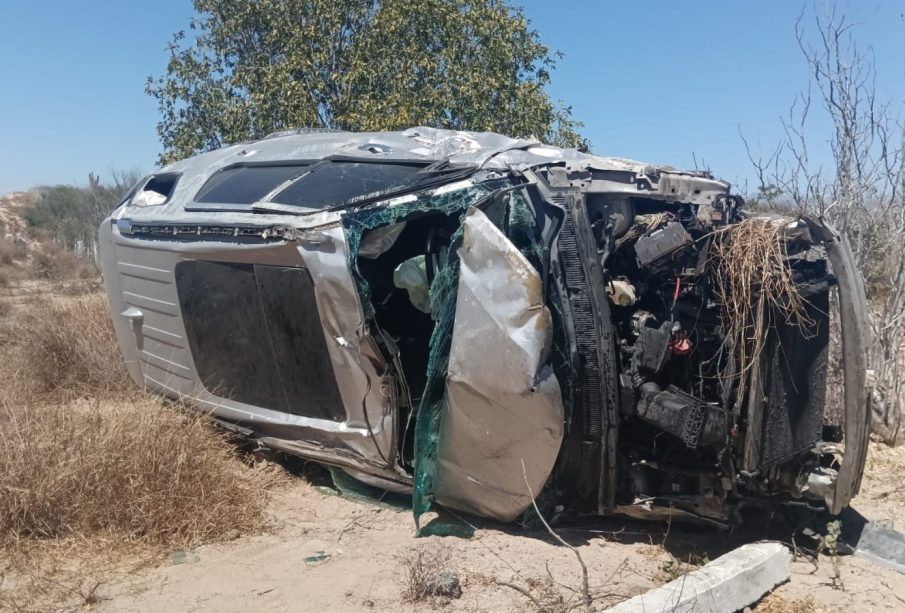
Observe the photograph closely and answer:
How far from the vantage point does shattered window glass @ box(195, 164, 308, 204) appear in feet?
16.9

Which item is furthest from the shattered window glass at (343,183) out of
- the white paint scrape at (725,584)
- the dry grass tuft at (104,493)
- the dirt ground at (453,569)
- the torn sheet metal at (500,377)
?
the white paint scrape at (725,584)

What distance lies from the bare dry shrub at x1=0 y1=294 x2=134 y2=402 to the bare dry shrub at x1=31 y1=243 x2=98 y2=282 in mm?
12989

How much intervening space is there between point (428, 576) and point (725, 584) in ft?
4.32

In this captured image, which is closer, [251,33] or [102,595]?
[102,595]

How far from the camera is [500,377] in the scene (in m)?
4.00

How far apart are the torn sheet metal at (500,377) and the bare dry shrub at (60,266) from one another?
60.0ft

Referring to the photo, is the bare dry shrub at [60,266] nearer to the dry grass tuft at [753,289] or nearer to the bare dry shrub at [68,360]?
the bare dry shrub at [68,360]

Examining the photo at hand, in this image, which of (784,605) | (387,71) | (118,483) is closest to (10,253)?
(387,71)

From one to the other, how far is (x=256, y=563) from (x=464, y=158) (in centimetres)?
244

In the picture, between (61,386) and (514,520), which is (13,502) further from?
(61,386)

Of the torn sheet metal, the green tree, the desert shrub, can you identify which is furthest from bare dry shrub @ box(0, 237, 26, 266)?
the torn sheet metal

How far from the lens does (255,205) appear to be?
16.1ft

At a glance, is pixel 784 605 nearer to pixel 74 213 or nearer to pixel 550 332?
pixel 550 332

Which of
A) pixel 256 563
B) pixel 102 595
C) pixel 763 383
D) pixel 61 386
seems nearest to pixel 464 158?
pixel 763 383
